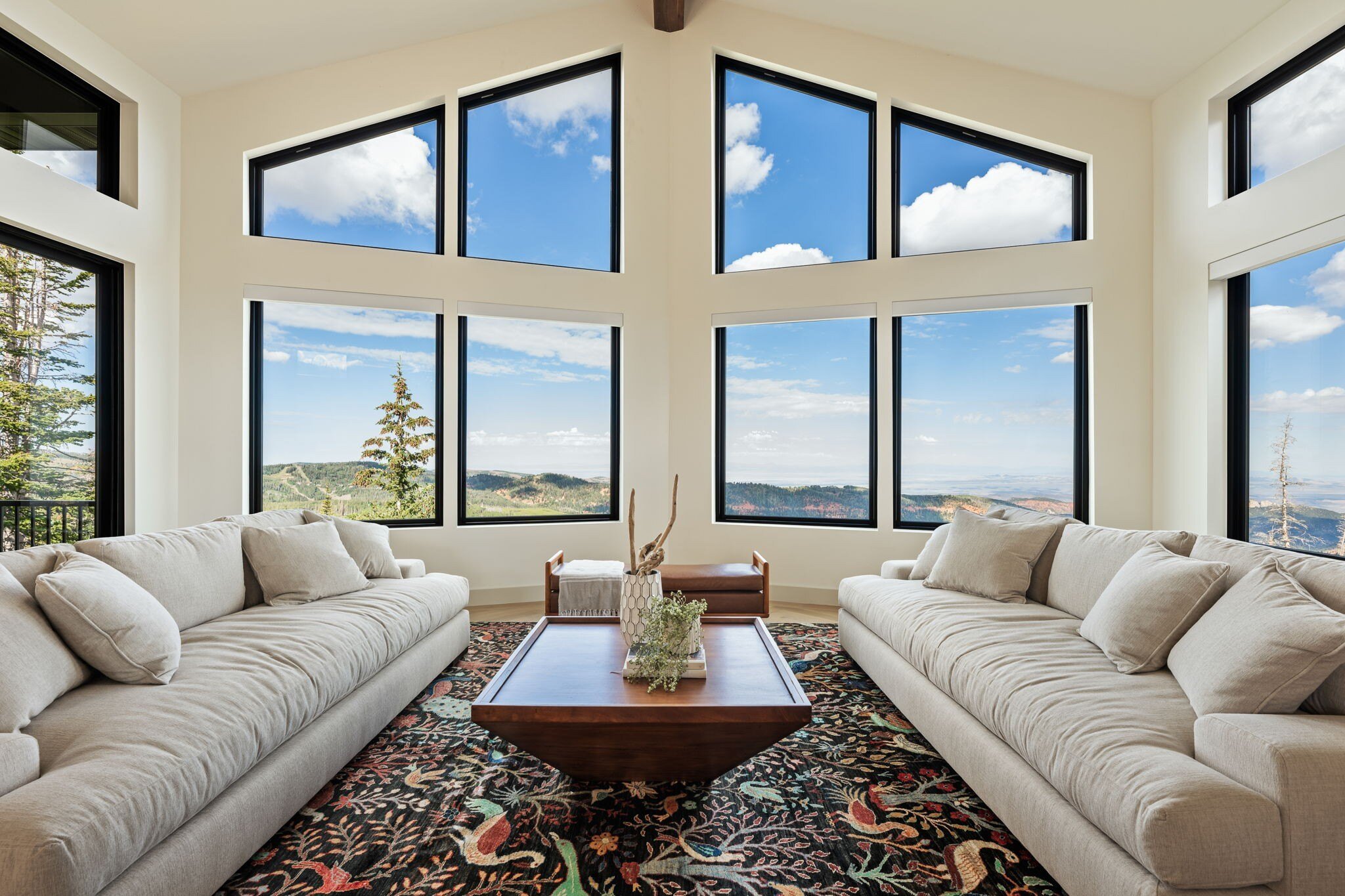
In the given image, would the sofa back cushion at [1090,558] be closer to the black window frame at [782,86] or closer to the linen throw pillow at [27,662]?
the black window frame at [782,86]

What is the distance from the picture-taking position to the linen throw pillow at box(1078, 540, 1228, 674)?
88.4 inches

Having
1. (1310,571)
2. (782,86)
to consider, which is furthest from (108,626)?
(782,86)

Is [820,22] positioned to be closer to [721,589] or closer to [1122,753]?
[721,589]

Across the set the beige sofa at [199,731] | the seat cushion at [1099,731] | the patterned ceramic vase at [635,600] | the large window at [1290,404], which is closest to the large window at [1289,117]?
the large window at [1290,404]

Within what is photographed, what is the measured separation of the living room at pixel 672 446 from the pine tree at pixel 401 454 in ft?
0.10

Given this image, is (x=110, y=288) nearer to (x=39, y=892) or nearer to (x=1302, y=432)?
(x=39, y=892)

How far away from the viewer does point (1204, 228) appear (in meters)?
4.14

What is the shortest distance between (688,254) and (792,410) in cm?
151

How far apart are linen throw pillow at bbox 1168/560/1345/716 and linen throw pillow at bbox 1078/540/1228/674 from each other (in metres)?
0.14

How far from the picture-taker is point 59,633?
2.03 metres

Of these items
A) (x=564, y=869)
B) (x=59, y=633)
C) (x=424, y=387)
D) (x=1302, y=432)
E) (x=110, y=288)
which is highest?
(x=110, y=288)

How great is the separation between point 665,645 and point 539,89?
4.89 metres

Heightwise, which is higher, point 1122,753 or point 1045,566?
point 1045,566

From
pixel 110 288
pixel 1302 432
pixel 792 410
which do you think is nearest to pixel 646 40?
pixel 792 410
